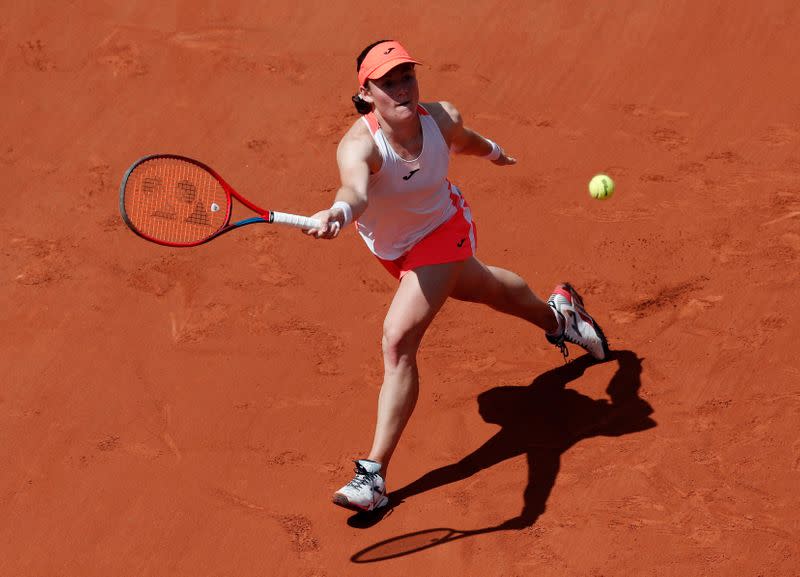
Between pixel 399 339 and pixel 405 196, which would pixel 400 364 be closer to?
pixel 399 339

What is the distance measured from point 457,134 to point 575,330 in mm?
1191

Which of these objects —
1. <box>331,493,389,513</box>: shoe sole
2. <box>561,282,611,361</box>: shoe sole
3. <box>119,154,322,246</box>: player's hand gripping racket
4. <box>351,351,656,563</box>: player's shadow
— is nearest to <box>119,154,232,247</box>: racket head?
<box>119,154,322,246</box>: player's hand gripping racket

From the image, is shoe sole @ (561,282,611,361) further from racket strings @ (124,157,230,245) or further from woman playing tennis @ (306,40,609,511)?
racket strings @ (124,157,230,245)

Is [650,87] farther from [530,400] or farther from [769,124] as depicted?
[530,400]

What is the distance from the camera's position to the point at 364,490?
4.86 metres

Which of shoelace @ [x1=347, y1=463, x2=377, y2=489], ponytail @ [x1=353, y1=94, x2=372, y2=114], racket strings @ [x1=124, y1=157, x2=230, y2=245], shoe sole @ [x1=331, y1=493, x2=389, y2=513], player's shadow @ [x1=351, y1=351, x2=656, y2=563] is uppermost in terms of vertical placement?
ponytail @ [x1=353, y1=94, x2=372, y2=114]

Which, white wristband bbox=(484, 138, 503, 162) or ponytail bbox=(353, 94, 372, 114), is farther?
white wristband bbox=(484, 138, 503, 162)

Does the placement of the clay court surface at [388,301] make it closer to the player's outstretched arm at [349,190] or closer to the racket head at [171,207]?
the racket head at [171,207]

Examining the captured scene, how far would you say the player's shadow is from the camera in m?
4.88

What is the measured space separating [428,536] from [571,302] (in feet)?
5.09

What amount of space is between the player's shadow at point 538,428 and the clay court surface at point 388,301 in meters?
0.01

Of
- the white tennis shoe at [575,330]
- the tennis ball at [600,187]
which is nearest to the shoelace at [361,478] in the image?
the white tennis shoe at [575,330]

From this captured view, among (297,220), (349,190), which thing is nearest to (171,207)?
(297,220)

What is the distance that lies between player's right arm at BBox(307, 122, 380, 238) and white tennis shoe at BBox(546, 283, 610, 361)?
1.44m
